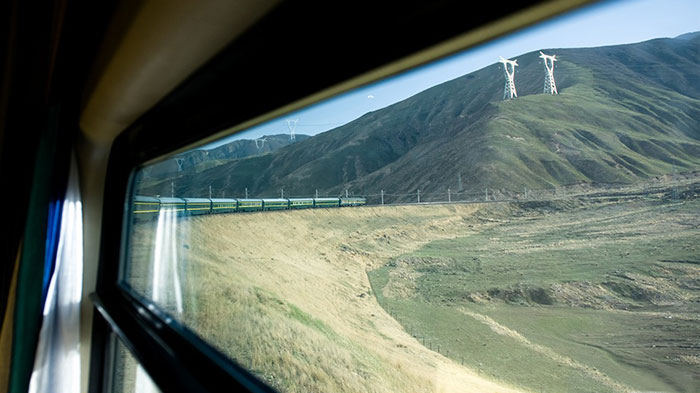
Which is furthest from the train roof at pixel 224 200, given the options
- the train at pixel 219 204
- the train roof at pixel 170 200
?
the train roof at pixel 170 200

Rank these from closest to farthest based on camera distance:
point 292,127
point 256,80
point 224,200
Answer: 1. point 256,80
2. point 292,127
3. point 224,200

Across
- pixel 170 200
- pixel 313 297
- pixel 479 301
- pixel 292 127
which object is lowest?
pixel 313 297

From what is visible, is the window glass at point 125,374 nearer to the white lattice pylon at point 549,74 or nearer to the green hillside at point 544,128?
the green hillside at point 544,128

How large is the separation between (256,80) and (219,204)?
155 centimetres

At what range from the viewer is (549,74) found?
0.84 metres

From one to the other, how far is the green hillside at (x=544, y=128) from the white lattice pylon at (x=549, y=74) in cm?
1

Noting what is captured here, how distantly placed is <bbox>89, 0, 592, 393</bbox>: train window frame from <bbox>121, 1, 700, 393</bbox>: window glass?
91mm

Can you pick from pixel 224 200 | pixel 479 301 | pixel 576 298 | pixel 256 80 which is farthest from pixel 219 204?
pixel 576 298

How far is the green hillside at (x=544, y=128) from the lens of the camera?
2.15ft

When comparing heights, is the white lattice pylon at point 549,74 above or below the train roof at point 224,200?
above

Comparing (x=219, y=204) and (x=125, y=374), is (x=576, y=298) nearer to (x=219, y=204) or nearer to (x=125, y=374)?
(x=219, y=204)

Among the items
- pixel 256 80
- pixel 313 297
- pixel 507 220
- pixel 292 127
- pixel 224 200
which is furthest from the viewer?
pixel 224 200

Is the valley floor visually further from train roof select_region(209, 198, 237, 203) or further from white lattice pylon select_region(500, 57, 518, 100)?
train roof select_region(209, 198, 237, 203)

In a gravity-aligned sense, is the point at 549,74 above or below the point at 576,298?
above
